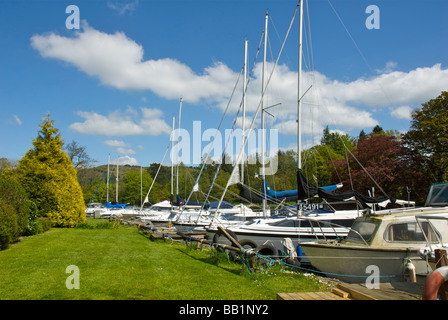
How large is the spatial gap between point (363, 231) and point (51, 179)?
17.4 m

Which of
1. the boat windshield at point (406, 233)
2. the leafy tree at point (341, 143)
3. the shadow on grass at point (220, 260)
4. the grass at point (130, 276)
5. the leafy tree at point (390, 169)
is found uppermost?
the leafy tree at point (341, 143)

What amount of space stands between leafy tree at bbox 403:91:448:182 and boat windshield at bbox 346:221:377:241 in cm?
2116

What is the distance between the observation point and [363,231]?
1110 centimetres

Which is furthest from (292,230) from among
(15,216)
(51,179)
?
(51,179)

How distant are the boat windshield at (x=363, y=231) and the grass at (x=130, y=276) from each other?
2.68 metres

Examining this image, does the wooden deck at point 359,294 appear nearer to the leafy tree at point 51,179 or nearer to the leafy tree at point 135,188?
the leafy tree at point 51,179

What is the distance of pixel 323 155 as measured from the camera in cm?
5972

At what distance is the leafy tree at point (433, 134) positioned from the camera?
28.2 metres

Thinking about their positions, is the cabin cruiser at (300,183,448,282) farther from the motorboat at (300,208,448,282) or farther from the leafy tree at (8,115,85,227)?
the leafy tree at (8,115,85,227)

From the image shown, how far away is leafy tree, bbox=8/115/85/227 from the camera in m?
18.5

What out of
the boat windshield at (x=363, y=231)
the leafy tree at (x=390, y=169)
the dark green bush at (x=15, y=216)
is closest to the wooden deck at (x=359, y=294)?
the boat windshield at (x=363, y=231)
